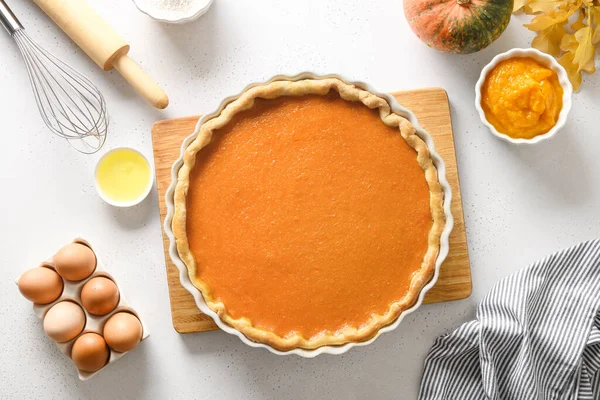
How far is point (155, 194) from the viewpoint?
2.78 meters

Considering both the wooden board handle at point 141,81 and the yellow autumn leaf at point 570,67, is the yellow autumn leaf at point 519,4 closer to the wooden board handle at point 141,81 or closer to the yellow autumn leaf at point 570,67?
the yellow autumn leaf at point 570,67

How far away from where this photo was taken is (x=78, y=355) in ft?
8.43

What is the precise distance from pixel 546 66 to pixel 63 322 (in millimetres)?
2325

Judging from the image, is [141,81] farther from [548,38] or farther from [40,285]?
[548,38]

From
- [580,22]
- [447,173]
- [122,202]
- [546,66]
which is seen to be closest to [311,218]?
[447,173]

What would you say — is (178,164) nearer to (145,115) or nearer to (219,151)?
(219,151)

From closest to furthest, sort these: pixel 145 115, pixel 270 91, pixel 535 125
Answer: pixel 270 91
pixel 535 125
pixel 145 115

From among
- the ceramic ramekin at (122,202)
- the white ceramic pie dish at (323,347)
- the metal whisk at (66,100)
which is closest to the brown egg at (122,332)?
the white ceramic pie dish at (323,347)

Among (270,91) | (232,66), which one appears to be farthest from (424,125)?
(232,66)

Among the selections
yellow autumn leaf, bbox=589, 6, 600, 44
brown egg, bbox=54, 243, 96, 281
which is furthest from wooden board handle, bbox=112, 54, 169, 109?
yellow autumn leaf, bbox=589, 6, 600, 44

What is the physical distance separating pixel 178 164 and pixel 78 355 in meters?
0.91

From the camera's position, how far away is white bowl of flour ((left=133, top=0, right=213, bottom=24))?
8.83 feet

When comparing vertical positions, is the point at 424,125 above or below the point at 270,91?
below

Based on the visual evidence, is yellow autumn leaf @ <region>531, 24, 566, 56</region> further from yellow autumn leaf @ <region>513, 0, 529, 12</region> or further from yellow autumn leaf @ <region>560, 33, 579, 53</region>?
yellow autumn leaf @ <region>513, 0, 529, 12</region>
